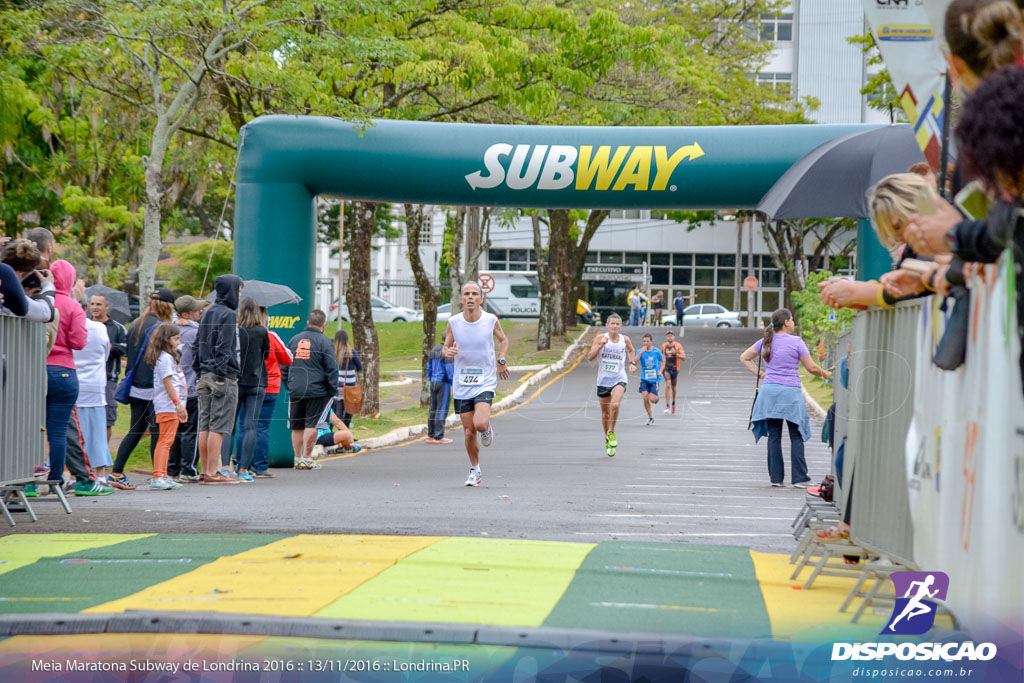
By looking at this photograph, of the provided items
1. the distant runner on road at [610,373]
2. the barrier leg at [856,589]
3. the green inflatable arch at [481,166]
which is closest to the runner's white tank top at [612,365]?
the distant runner on road at [610,373]

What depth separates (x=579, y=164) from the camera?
485 inches

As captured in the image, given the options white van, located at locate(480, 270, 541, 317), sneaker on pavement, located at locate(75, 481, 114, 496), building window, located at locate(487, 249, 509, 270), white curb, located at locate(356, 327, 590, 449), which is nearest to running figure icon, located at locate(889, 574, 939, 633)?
sneaker on pavement, located at locate(75, 481, 114, 496)

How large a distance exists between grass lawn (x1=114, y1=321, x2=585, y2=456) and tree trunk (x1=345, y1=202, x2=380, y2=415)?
72cm

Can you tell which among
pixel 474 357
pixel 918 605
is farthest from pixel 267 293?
pixel 918 605

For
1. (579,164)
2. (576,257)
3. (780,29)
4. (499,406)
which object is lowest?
(499,406)

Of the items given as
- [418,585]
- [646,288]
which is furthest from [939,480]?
[646,288]

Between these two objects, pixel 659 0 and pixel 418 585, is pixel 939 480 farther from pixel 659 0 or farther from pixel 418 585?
Answer: pixel 659 0

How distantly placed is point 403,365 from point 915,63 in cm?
3452

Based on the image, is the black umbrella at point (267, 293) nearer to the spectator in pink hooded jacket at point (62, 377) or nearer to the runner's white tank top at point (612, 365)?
the spectator in pink hooded jacket at point (62, 377)

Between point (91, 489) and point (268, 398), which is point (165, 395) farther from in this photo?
point (268, 398)

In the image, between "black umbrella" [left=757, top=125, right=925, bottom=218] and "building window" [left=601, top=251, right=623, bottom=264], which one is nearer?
"black umbrella" [left=757, top=125, right=925, bottom=218]

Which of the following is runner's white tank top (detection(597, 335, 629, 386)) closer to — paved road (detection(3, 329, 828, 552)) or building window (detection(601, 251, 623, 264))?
paved road (detection(3, 329, 828, 552))

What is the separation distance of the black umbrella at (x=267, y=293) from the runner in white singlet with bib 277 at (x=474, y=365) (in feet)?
6.73

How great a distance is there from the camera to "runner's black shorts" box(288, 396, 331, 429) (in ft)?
44.4
